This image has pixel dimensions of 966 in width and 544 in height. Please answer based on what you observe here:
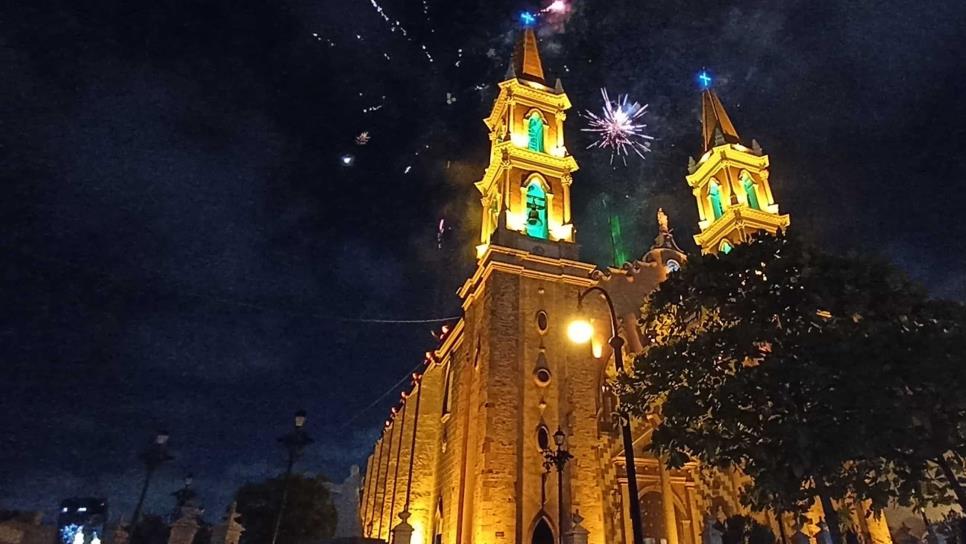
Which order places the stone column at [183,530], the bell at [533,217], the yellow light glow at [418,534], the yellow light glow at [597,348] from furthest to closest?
the bell at [533,217] < the yellow light glow at [418,534] < the yellow light glow at [597,348] < the stone column at [183,530]

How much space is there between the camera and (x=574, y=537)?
589 inches

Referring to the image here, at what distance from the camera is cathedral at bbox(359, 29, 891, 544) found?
63.3 ft

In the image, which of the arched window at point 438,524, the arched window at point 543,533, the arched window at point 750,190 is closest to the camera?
the arched window at point 543,533

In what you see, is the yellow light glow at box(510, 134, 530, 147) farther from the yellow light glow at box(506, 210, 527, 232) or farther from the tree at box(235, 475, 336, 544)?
the tree at box(235, 475, 336, 544)

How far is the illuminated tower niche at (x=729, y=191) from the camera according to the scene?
1342 inches

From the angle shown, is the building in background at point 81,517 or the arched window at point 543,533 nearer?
the arched window at point 543,533

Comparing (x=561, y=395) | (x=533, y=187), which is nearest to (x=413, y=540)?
(x=561, y=395)

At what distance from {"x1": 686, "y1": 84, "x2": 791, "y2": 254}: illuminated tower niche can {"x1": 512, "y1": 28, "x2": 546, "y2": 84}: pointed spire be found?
14.4 metres

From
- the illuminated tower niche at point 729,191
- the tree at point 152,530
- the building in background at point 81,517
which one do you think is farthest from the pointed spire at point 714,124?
the building in background at point 81,517

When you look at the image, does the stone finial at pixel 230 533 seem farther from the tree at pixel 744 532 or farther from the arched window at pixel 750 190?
the arched window at pixel 750 190

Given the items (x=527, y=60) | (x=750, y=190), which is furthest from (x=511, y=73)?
(x=750, y=190)

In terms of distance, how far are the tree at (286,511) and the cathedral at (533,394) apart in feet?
42.9

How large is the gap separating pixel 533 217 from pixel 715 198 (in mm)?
18139

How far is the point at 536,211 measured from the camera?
88.7 ft
